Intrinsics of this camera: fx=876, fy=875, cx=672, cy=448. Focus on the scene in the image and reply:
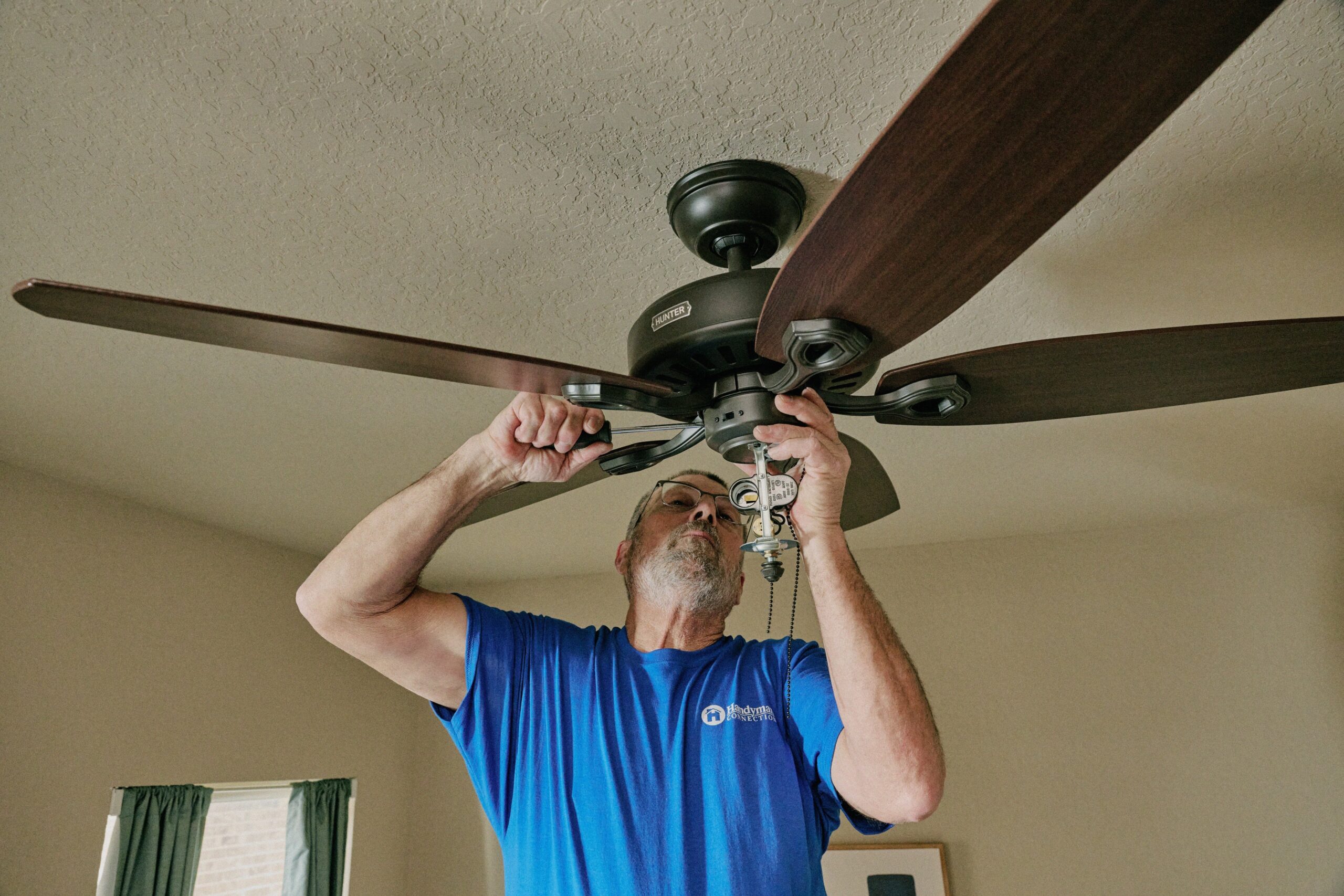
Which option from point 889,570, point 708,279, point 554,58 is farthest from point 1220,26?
point 889,570

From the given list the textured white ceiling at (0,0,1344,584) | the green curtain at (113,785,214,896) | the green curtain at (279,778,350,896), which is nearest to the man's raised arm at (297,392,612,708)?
the textured white ceiling at (0,0,1344,584)

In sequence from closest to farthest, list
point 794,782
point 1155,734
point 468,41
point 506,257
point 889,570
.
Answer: point 468,41 < point 794,782 < point 506,257 < point 1155,734 < point 889,570

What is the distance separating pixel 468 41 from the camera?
0.96 metres

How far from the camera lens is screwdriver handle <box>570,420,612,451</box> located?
100 centimetres

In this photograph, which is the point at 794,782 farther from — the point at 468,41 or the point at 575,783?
the point at 468,41

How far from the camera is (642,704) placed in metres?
1.28

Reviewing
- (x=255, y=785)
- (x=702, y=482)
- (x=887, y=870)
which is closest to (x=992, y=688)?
(x=887, y=870)

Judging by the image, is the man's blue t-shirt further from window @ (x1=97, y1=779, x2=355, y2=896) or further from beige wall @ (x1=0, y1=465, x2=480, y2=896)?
window @ (x1=97, y1=779, x2=355, y2=896)

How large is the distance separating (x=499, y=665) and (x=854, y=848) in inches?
90.1

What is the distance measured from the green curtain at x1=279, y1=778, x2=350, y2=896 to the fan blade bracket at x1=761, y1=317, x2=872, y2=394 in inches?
118

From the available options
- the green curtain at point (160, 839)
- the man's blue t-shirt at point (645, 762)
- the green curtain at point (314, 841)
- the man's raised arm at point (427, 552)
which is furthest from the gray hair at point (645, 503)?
the green curtain at point (314, 841)

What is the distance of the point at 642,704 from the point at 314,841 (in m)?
2.47

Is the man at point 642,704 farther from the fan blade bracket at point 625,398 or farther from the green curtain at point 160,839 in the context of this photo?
the green curtain at point 160,839

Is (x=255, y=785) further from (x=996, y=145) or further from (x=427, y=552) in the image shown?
(x=996, y=145)
